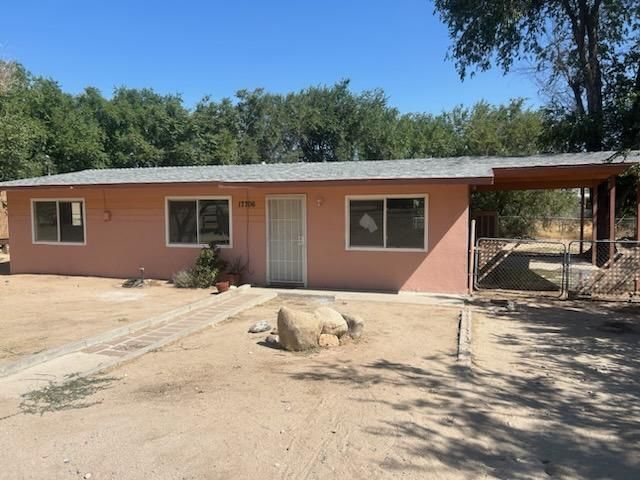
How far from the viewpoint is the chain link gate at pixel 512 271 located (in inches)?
438

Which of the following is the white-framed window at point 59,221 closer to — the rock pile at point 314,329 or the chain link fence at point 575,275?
the rock pile at point 314,329

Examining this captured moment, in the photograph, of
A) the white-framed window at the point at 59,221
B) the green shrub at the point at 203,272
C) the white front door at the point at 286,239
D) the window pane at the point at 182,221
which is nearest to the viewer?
the green shrub at the point at 203,272

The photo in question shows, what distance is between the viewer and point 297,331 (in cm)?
641

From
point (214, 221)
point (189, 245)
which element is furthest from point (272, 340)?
point (189, 245)

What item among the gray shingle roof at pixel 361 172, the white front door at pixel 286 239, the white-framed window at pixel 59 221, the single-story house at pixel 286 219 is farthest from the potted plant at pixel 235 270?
the white-framed window at pixel 59 221

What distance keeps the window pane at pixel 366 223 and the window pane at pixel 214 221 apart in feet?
10.7

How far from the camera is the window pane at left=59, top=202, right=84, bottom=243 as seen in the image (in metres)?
13.9

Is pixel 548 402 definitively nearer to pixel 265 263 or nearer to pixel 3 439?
pixel 3 439

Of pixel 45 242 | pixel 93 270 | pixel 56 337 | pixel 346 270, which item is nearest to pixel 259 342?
pixel 56 337

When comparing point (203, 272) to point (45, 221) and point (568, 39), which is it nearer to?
point (45, 221)

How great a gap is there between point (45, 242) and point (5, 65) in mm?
20693

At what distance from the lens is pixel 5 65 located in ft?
95.1

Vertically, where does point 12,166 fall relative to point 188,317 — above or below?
above

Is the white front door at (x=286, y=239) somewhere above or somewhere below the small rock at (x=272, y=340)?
above
